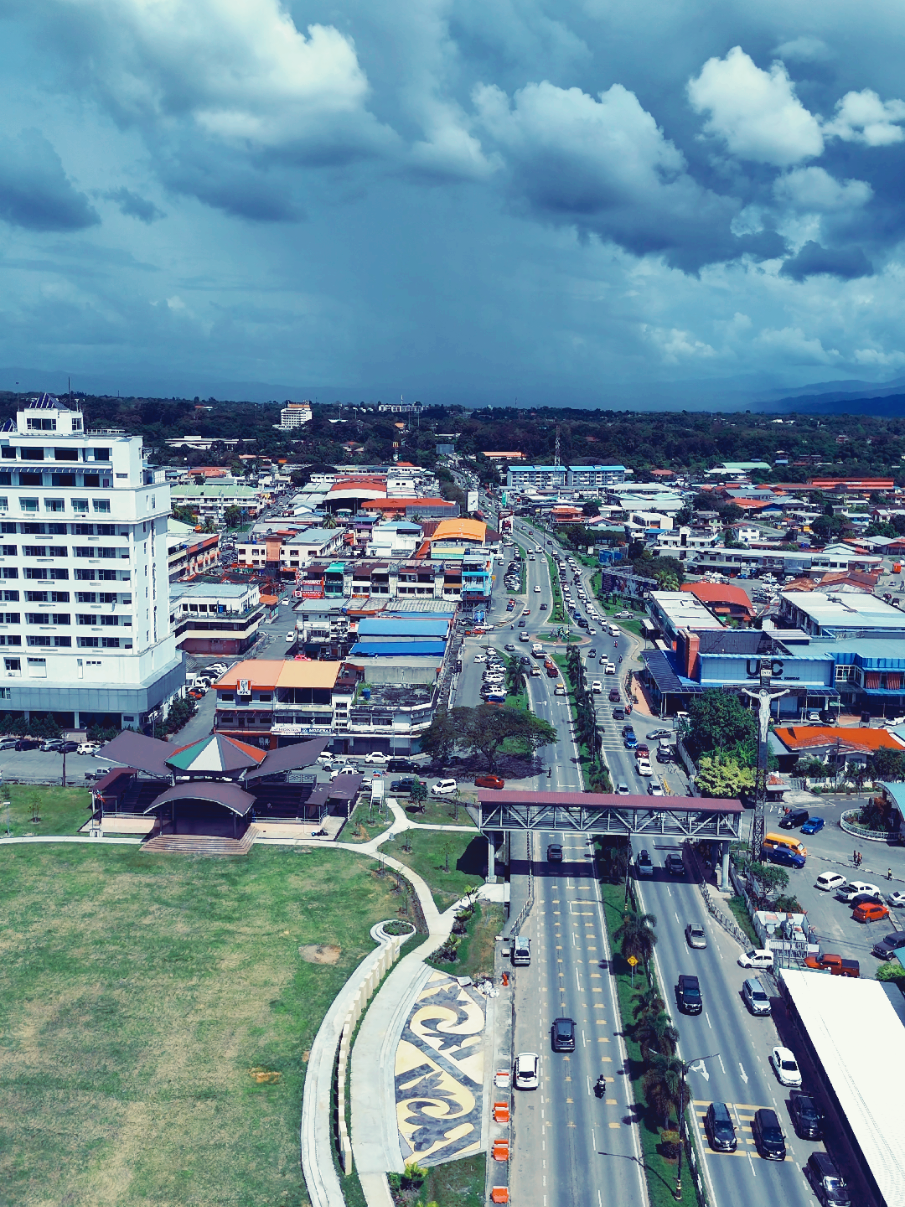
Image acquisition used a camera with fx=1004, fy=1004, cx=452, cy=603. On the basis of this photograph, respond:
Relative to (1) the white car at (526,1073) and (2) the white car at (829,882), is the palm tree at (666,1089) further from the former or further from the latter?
(2) the white car at (829,882)

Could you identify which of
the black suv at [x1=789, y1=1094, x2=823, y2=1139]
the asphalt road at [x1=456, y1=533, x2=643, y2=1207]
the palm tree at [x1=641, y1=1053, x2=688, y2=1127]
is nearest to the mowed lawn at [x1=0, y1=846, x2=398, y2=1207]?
the asphalt road at [x1=456, y1=533, x2=643, y2=1207]

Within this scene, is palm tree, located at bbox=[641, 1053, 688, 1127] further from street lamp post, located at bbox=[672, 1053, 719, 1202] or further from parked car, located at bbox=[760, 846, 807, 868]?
parked car, located at bbox=[760, 846, 807, 868]

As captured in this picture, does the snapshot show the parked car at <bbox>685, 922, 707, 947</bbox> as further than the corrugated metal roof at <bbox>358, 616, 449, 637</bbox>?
No

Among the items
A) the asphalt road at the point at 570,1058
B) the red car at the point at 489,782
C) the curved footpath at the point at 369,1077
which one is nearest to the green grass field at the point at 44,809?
the curved footpath at the point at 369,1077

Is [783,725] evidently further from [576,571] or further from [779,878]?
[576,571]

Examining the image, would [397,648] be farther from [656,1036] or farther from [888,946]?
[656,1036]

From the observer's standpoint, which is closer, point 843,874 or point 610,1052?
point 610,1052

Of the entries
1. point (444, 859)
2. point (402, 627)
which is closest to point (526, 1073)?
point (444, 859)
